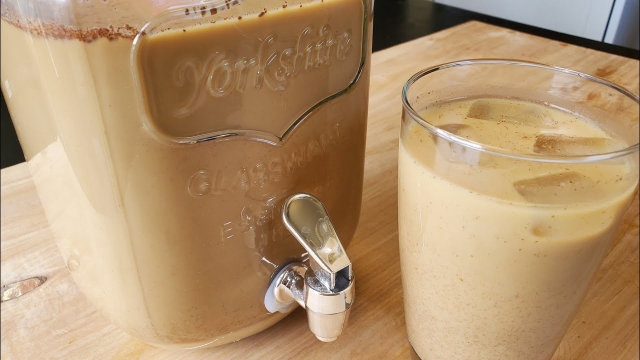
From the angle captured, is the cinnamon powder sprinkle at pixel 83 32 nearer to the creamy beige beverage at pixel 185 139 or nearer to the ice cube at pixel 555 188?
the creamy beige beverage at pixel 185 139

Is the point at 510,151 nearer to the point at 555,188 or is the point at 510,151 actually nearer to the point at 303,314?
the point at 555,188

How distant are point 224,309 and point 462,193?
19 centimetres

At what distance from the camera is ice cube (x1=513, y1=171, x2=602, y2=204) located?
303mm

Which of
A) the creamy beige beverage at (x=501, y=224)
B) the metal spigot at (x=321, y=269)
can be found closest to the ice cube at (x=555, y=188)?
the creamy beige beverage at (x=501, y=224)

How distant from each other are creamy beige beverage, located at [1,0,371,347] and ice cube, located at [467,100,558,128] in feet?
0.30

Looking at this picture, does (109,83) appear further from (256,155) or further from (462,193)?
(462,193)

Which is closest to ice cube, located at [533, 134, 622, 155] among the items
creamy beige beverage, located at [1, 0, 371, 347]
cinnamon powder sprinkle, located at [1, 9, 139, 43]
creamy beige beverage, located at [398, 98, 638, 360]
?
creamy beige beverage, located at [398, 98, 638, 360]

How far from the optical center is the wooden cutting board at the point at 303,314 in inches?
16.8

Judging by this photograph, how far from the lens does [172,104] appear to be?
282 mm

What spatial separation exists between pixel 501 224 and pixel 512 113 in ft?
0.40

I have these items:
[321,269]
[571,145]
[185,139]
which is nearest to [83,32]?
[185,139]

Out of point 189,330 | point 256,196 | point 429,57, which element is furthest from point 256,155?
point 429,57

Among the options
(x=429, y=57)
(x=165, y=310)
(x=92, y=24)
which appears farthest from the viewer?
(x=429, y=57)

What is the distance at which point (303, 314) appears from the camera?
0.46 metres
